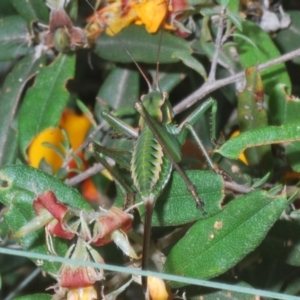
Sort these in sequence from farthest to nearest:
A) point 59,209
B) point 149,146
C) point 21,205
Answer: point 149,146 < point 21,205 < point 59,209

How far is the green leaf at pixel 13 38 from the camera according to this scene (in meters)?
1.34

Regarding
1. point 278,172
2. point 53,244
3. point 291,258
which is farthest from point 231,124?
point 53,244

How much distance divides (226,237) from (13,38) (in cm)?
74

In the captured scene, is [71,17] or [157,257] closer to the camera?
[157,257]

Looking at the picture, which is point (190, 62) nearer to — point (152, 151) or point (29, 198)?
point (152, 151)

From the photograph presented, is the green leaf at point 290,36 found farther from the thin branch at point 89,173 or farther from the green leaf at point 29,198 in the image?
the green leaf at point 29,198

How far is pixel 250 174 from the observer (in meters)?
1.16

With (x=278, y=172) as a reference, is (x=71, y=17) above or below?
above

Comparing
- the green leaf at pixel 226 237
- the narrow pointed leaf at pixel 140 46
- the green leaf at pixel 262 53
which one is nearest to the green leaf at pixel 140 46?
the narrow pointed leaf at pixel 140 46

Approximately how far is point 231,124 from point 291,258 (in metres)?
0.45

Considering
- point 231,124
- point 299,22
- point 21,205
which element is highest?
point 21,205

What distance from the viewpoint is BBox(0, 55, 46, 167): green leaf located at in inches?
51.7

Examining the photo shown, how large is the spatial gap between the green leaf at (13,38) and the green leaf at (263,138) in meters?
0.60

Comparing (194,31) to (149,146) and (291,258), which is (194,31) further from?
(291,258)
